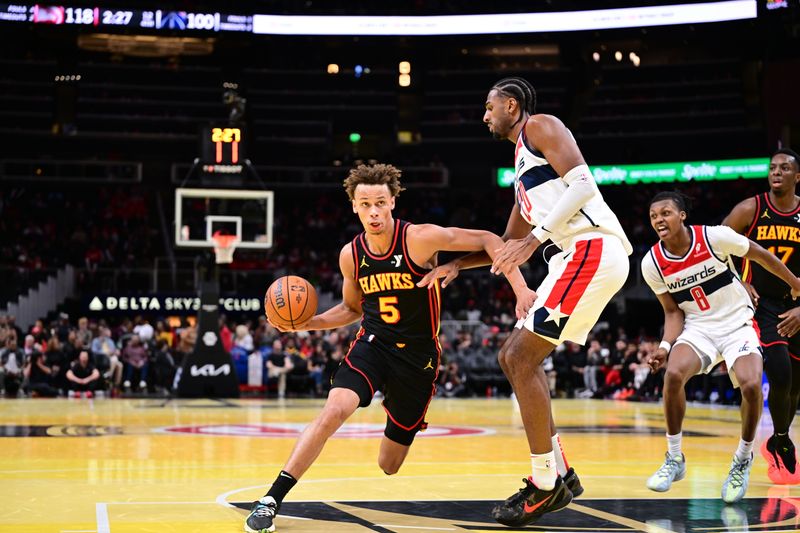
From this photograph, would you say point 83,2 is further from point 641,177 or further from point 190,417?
point 190,417

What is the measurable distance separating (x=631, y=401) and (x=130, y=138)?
79.2 feet

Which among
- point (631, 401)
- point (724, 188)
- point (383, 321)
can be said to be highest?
point (724, 188)

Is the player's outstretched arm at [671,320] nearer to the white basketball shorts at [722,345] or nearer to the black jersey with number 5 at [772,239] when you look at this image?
the white basketball shorts at [722,345]

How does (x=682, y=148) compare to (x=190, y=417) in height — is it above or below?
above

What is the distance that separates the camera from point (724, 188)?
117 feet

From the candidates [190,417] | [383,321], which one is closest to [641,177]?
[190,417]

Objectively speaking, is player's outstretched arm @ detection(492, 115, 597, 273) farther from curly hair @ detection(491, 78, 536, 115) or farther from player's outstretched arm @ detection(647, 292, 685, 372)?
player's outstretched arm @ detection(647, 292, 685, 372)

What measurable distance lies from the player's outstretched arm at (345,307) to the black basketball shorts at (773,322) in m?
3.21

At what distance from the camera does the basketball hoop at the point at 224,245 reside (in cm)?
1973

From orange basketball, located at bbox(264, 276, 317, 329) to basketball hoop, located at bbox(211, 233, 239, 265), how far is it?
1355 cm

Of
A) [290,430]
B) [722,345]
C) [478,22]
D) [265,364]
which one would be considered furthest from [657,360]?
[478,22]

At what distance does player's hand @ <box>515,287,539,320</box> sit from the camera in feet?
18.5

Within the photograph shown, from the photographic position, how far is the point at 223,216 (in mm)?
20031

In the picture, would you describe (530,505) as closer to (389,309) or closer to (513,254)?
(513,254)
